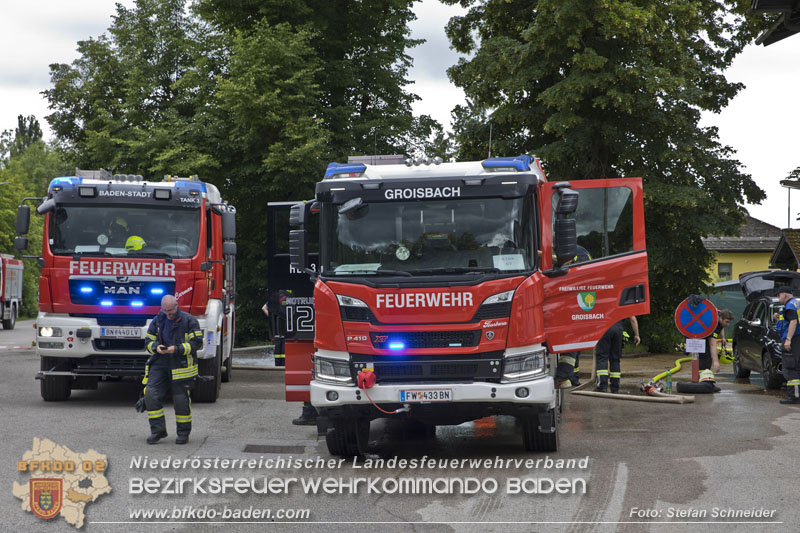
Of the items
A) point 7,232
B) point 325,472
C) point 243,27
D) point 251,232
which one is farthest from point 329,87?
point 7,232

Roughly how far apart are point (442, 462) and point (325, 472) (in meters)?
1.23

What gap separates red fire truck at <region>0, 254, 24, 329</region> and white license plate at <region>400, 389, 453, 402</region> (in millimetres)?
35444

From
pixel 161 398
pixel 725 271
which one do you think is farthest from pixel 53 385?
pixel 725 271

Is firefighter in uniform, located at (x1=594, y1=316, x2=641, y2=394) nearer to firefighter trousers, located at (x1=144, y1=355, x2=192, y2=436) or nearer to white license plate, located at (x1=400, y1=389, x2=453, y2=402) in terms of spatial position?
white license plate, located at (x1=400, y1=389, x2=453, y2=402)

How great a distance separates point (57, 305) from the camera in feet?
45.7

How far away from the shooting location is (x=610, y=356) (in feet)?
51.6

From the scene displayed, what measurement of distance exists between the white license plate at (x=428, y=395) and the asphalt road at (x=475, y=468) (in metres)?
0.68

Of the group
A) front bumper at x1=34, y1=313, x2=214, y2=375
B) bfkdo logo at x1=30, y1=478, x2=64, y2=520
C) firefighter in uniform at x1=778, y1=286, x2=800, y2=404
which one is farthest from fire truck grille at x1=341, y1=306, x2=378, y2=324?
firefighter in uniform at x1=778, y1=286, x2=800, y2=404

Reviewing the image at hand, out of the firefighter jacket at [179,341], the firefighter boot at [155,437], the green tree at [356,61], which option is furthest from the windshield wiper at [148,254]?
the green tree at [356,61]

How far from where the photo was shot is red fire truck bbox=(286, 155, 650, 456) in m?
9.13

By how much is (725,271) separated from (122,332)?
189 feet

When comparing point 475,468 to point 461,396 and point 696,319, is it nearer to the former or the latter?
point 461,396

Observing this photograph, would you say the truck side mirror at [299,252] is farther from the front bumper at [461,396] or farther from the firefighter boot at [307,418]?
the firefighter boot at [307,418]

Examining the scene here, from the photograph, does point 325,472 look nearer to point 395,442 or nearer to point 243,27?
point 395,442
